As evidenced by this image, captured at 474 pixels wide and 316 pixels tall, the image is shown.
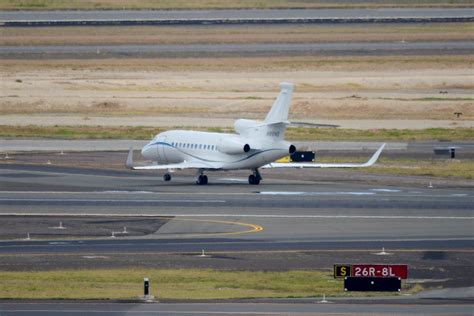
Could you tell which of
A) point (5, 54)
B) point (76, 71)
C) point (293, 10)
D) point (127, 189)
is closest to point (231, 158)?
point (127, 189)

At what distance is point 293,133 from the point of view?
99.1 m

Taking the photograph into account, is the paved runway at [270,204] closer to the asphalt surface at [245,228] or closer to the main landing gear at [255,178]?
the asphalt surface at [245,228]

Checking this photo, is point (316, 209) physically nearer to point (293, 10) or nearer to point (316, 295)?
point (316, 295)

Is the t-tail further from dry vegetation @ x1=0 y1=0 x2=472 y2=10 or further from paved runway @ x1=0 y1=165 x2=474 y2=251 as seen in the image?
dry vegetation @ x1=0 y1=0 x2=472 y2=10

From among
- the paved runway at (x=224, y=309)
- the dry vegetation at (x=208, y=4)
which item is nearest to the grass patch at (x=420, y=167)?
the paved runway at (x=224, y=309)

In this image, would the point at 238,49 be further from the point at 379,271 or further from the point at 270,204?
the point at 379,271

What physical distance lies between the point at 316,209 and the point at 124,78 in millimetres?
66554

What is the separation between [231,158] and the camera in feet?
233

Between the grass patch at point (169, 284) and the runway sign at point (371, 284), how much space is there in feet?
2.95

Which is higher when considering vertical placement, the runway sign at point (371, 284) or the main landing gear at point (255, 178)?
the main landing gear at point (255, 178)

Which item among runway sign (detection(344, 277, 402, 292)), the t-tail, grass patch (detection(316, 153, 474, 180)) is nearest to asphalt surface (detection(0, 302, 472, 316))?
runway sign (detection(344, 277, 402, 292))

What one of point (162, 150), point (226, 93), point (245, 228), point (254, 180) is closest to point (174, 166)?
point (162, 150)

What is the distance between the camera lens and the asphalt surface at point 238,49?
140125mm

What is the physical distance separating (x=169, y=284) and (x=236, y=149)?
28.1 m
